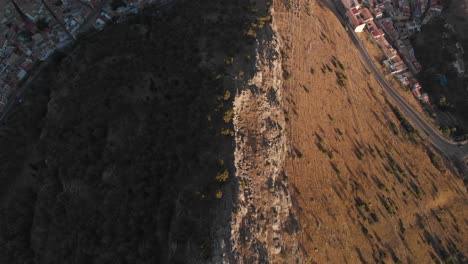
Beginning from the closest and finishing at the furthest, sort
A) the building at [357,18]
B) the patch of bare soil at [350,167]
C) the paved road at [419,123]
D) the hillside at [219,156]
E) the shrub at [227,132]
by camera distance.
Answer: the hillside at [219,156]
the shrub at [227,132]
the patch of bare soil at [350,167]
the paved road at [419,123]
the building at [357,18]

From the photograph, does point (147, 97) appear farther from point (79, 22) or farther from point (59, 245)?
point (79, 22)

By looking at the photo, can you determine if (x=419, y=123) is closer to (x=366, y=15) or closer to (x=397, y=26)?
(x=397, y=26)

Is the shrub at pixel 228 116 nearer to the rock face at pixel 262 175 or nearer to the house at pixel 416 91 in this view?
the rock face at pixel 262 175

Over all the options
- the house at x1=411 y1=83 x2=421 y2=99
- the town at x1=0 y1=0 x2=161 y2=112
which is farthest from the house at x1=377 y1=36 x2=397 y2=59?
the town at x1=0 y1=0 x2=161 y2=112

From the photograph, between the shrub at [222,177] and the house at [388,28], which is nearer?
the shrub at [222,177]

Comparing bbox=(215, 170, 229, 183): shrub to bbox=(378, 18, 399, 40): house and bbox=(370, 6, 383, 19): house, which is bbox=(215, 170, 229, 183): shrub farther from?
bbox=(370, 6, 383, 19): house

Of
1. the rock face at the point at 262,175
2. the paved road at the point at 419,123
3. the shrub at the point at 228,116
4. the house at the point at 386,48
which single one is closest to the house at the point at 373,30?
the house at the point at 386,48
